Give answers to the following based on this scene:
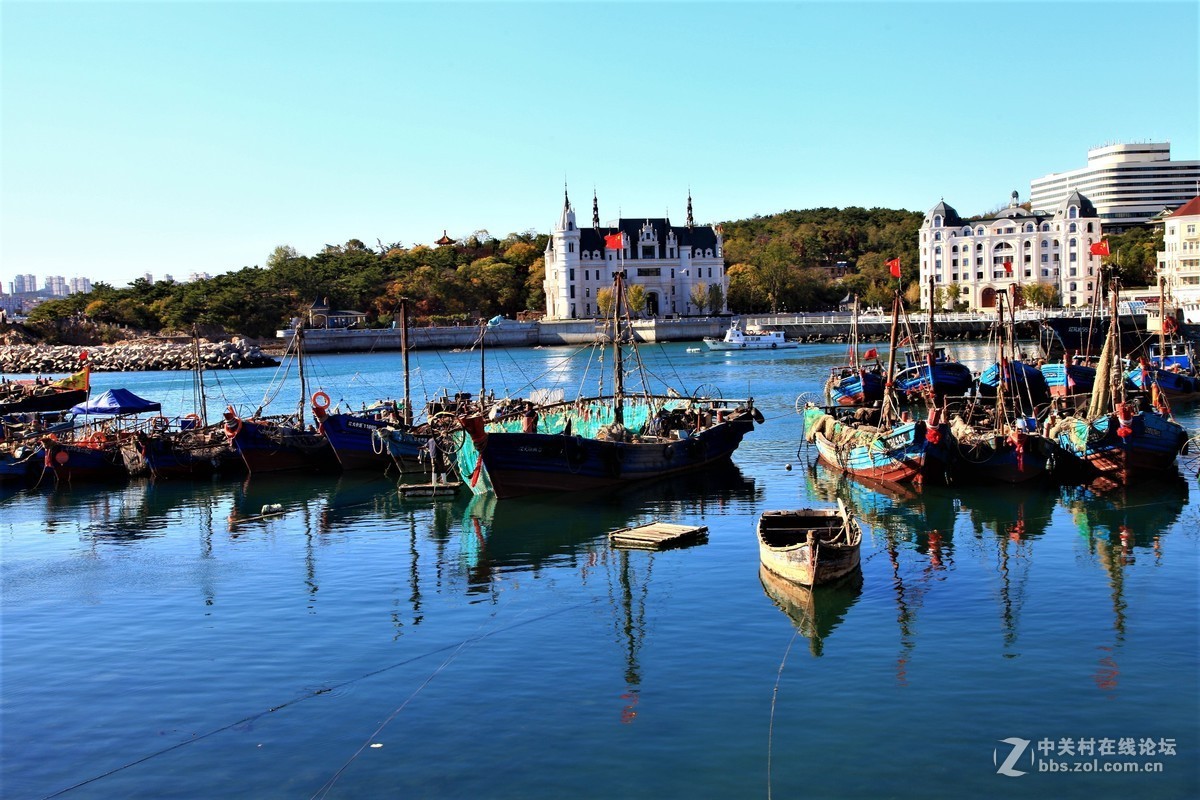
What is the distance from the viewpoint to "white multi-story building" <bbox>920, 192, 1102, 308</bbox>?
465 ft

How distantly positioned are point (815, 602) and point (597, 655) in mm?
4898

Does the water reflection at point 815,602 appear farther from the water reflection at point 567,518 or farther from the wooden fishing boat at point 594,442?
the wooden fishing boat at point 594,442

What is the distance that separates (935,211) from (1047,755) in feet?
452

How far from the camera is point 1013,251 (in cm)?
14388

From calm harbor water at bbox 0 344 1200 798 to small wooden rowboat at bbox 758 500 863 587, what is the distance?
0.59 m

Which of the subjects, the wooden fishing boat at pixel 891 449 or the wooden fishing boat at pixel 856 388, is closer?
the wooden fishing boat at pixel 891 449

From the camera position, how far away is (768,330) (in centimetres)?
13088

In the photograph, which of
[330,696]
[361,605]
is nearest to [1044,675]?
[330,696]

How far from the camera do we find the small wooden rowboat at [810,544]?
2384 cm

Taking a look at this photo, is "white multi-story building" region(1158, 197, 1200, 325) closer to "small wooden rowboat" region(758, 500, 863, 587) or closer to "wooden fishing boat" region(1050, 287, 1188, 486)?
"wooden fishing boat" region(1050, 287, 1188, 486)

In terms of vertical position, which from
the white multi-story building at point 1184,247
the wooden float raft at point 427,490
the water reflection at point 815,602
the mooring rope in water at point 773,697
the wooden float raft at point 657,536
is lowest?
the mooring rope in water at point 773,697

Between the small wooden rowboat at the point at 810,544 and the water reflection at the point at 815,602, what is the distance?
17 cm

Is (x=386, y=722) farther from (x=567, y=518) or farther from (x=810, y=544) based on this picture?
(x=567, y=518)

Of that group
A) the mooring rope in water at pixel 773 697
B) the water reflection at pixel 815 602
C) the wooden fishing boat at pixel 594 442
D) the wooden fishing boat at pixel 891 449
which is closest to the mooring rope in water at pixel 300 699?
the water reflection at pixel 815 602
